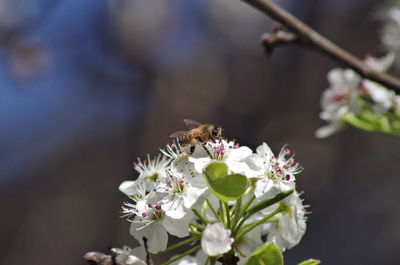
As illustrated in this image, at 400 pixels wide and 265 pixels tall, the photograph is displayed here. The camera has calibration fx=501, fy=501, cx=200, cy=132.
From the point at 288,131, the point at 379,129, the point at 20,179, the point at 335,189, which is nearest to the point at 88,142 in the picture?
the point at 20,179

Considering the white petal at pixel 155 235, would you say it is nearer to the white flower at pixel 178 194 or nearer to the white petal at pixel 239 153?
the white flower at pixel 178 194

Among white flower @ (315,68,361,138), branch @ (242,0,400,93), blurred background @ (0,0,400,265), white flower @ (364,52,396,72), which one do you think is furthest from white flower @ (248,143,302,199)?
blurred background @ (0,0,400,265)

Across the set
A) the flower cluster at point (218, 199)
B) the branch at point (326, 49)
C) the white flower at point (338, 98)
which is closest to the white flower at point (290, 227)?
the flower cluster at point (218, 199)

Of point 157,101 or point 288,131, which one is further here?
point 157,101

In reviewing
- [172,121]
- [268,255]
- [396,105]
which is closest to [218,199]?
[268,255]

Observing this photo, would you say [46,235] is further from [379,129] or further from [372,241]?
[379,129]

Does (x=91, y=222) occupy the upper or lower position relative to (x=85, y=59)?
lower
